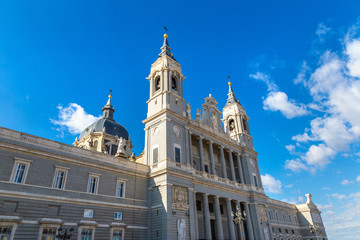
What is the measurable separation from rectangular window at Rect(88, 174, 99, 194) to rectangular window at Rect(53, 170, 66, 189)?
2.55 meters

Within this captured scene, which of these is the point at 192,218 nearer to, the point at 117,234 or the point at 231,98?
the point at 117,234

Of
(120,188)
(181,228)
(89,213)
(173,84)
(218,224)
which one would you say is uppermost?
(173,84)

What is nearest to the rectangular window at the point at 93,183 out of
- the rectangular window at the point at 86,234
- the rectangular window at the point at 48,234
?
the rectangular window at the point at 86,234

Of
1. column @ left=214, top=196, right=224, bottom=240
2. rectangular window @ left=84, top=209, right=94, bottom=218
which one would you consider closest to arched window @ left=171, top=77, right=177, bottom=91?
column @ left=214, top=196, right=224, bottom=240

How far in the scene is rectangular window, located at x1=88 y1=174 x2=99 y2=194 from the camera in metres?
24.8

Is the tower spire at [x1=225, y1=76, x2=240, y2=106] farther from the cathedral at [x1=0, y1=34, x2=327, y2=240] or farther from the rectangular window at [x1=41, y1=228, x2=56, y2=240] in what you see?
the rectangular window at [x1=41, y1=228, x2=56, y2=240]

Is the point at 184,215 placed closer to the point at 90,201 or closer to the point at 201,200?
the point at 201,200

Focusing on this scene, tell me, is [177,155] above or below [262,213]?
above

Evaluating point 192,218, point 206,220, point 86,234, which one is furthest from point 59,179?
point 206,220

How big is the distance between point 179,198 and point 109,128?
36088mm

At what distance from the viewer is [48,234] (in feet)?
68.3

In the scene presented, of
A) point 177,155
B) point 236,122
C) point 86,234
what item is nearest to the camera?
point 86,234

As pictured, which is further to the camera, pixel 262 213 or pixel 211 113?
pixel 211 113

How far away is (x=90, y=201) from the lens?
24.0 m
